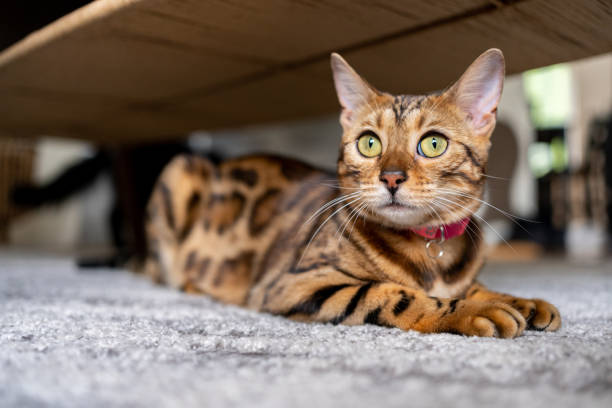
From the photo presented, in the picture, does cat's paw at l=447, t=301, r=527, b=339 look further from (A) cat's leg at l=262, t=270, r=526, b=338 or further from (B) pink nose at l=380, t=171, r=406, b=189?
(B) pink nose at l=380, t=171, r=406, b=189

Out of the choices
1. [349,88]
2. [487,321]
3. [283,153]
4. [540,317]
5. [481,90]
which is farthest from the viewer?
[283,153]

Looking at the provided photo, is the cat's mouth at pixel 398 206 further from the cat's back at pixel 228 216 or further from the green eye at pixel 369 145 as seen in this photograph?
the cat's back at pixel 228 216

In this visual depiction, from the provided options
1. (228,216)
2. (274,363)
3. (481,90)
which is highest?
(481,90)

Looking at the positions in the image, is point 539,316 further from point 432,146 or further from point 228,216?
point 228,216

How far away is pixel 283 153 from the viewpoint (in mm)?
3312

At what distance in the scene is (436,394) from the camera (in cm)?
54

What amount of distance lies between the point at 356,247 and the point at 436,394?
1.73 feet

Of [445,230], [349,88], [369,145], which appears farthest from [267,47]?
[445,230]

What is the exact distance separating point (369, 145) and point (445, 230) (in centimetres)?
23

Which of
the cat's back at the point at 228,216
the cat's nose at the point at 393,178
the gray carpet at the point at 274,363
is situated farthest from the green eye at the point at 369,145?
the gray carpet at the point at 274,363

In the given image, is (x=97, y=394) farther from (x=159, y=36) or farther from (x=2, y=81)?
(x=2, y=81)

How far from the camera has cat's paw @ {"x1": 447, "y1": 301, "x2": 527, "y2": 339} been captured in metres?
0.79

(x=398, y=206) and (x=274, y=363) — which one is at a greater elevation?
(x=398, y=206)

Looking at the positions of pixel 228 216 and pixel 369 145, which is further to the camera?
pixel 228 216
